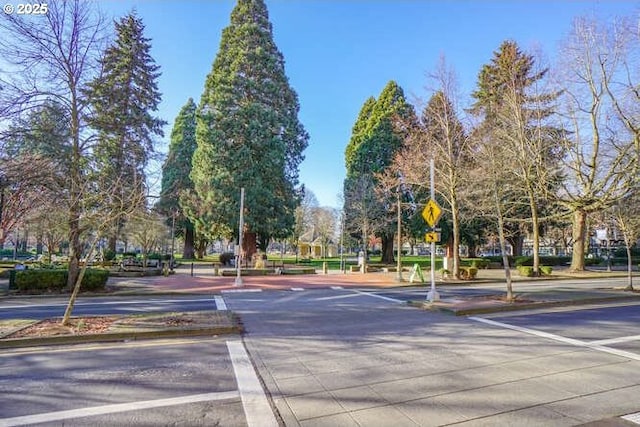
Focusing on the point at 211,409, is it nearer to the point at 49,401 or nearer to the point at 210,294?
the point at 49,401

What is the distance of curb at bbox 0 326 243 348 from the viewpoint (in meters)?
6.89

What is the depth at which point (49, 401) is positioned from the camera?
14.1ft

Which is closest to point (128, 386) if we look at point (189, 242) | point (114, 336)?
point (114, 336)

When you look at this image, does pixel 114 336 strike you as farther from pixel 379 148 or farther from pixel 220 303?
pixel 379 148

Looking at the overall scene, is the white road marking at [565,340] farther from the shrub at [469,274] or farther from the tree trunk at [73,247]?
the tree trunk at [73,247]

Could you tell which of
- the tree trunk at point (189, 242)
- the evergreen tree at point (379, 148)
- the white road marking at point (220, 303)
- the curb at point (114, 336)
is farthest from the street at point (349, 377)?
the tree trunk at point (189, 242)

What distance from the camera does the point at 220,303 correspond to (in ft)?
41.7

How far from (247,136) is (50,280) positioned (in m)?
17.9

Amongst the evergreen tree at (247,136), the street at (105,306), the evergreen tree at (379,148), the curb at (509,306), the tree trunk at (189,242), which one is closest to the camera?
the curb at (509,306)

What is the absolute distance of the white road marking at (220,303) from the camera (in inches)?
451

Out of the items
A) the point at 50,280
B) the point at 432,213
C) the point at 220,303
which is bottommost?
the point at 220,303

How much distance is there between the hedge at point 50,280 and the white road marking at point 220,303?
5.57 meters

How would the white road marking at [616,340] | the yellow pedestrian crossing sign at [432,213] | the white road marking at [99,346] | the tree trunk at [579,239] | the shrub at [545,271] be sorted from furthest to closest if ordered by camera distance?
the tree trunk at [579,239] → the shrub at [545,271] → the yellow pedestrian crossing sign at [432,213] → the white road marking at [616,340] → the white road marking at [99,346]

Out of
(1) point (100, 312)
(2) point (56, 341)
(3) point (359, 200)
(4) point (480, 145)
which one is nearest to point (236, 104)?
(3) point (359, 200)
